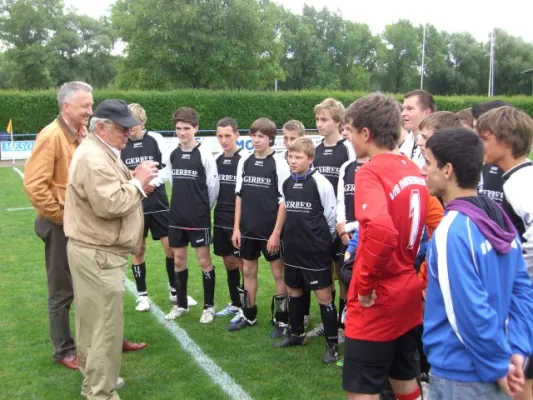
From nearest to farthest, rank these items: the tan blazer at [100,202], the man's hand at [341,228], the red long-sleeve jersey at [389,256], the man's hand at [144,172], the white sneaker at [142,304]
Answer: the red long-sleeve jersey at [389,256] < the tan blazer at [100,202] < the man's hand at [144,172] < the man's hand at [341,228] < the white sneaker at [142,304]

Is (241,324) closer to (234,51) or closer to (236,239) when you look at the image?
(236,239)

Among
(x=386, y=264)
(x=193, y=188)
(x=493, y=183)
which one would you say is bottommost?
(x=386, y=264)

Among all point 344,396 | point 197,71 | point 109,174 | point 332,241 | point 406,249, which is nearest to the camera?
point 406,249

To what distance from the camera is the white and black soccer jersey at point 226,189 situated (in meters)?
6.09

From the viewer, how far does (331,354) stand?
16.3 ft

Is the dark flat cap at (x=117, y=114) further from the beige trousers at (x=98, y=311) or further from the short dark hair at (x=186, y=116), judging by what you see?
the short dark hair at (x=186, y=116)

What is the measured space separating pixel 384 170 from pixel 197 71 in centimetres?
4315

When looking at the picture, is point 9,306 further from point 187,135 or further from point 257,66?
point 257,66

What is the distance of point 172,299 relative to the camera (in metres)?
6.70

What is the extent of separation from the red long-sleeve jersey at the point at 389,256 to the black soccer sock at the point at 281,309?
246cm

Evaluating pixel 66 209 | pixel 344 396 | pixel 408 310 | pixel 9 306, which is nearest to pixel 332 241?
pixel 344 396

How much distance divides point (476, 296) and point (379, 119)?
1203 mm

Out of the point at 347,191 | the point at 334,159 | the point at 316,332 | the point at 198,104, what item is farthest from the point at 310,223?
the point at 198,104

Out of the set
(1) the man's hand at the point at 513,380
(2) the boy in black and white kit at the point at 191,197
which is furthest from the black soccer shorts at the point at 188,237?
(1) the man's hand at the point at 513,380
